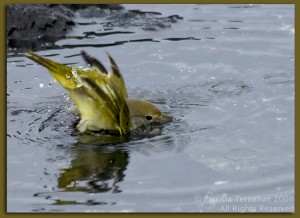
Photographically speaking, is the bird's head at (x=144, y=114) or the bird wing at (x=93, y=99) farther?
the bird's head at (x=144, y=114)

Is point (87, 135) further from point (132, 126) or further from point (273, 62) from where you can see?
point (273, 62)

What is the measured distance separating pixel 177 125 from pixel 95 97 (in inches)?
38.9

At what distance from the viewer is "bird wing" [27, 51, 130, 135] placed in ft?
27.8

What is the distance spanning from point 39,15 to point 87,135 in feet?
13.5

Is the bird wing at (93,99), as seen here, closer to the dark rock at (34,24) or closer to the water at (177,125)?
the water at (177,125)

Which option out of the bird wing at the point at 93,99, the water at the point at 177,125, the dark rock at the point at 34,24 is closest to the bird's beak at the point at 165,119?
the water at the point at 177,125

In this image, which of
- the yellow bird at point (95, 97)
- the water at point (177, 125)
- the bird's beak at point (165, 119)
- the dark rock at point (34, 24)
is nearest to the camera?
the water at point (177, 125)

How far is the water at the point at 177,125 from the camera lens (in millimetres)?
7004

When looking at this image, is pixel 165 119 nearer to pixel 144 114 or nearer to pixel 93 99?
pixel 144 114

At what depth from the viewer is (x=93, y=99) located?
852 centimetres

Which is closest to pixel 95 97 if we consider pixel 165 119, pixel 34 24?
pixel 165 119

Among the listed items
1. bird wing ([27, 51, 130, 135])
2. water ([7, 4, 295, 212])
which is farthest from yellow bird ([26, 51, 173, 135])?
water ([7, 4, 295, 212])

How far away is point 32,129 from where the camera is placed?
8.69 metres

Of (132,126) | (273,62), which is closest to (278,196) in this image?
(132,126)
